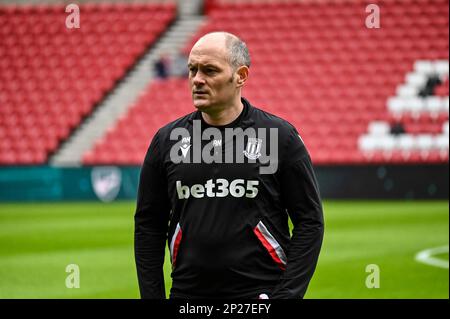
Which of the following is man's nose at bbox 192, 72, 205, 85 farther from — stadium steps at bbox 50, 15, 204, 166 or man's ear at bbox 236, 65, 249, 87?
stadium steps at bbox 50, 15, 204, 166

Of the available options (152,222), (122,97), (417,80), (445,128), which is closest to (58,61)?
→ (122,97)

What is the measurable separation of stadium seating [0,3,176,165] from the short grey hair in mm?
20299

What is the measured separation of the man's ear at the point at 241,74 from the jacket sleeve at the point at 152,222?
0.45 meters

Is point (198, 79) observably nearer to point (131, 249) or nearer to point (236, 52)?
point (236, 52)

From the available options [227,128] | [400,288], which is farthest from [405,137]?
[227,128]

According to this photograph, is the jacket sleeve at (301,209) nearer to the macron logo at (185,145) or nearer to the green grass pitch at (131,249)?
the macron logo at (185,145)

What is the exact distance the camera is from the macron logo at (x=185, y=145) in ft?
12.6

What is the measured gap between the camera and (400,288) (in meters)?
9.14

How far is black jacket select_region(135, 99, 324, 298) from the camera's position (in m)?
3.75

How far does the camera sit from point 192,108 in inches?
922

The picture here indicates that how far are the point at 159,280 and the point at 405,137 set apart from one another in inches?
727

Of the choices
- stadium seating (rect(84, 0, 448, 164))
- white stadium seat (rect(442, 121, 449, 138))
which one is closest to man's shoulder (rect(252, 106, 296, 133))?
stadium seating (rect(84, 0, 448, 164))
